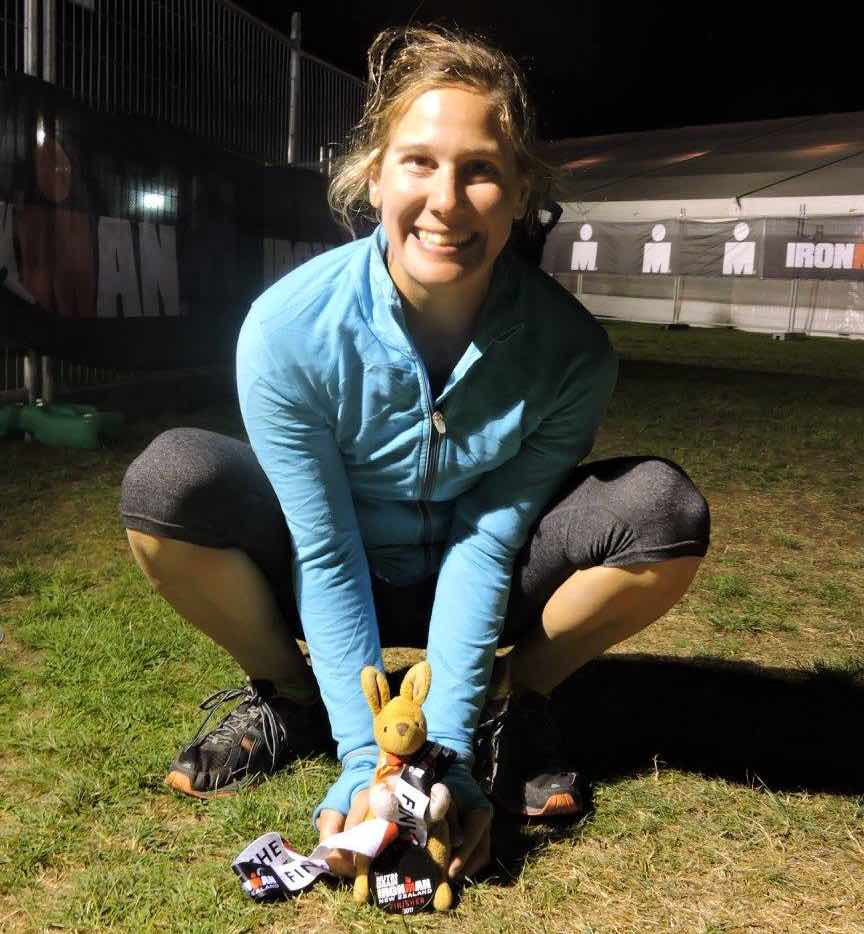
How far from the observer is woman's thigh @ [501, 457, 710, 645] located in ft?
4.75

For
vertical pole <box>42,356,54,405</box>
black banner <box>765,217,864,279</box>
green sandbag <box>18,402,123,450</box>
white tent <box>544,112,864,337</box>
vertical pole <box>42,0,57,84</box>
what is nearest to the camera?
green sandbag <box>18,402,123,450</box>

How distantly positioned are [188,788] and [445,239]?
3.11 ft

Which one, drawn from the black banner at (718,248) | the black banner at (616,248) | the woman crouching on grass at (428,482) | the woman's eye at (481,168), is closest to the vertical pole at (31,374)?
the woman crouching on grass at (428,482)

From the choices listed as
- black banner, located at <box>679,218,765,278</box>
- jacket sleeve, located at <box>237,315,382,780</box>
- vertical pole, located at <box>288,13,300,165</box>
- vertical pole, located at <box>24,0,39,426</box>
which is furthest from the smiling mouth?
black banner, located at <box>679,218,765,278</box>

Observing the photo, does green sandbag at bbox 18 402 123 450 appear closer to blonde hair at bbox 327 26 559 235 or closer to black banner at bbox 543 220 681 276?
blonde hair at bbox 327 26 559 235

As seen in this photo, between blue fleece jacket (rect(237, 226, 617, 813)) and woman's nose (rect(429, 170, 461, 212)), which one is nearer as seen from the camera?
woman's nose (rect(429, 170, 461, 212))

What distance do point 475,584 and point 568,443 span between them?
0.92 ft

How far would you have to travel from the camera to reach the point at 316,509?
145cm

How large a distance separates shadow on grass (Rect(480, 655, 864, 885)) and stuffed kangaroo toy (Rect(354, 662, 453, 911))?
0.15 m

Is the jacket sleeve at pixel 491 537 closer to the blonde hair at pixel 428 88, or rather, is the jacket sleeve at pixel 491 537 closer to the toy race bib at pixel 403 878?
the toy race bib at pixel 403 878

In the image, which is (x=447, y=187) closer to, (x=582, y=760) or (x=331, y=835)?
(x=331, y=835)

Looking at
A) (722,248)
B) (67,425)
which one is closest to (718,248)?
(722,248)

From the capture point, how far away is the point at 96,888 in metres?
1.27

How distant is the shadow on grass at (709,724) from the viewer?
1.63 metres
